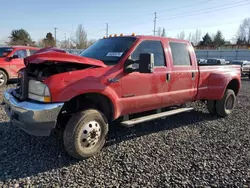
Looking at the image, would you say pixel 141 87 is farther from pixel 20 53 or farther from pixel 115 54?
pixel 20 53

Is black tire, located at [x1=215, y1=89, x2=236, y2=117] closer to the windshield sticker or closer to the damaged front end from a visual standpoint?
the windshield sticker

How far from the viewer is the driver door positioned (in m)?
3.89

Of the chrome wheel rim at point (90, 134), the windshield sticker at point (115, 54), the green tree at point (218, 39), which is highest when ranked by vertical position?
the green tree at point (218, 39)

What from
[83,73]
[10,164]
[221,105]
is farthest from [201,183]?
[221,105]

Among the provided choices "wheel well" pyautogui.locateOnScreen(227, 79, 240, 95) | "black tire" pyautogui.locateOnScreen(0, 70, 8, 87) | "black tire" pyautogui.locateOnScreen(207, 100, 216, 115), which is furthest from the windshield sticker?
"black tire" pyautogui.locateOnScreen(0, 70, 8, 87)

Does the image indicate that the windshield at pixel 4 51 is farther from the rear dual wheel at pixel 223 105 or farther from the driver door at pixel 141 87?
the rear dual wheel at pixel 223 105

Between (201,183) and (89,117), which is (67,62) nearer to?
(89,117)

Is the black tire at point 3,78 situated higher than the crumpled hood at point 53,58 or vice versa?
the crumpled hood at point 53,58

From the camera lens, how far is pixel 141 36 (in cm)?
431

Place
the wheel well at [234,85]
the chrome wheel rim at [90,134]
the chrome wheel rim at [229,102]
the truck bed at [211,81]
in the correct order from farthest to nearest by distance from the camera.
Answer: the wheel well at [234,85] < the chrome wheel rim at [229,102] < the truck bed at [211,81] < the chrome wheel rim at [90,134]

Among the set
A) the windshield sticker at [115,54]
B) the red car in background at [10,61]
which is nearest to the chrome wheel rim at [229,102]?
the windshield sticker at [115,54]

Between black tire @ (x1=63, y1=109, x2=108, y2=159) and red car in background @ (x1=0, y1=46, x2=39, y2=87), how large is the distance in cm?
771

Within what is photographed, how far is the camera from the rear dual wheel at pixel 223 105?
590 centimetres

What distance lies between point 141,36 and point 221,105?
10.0 feet
